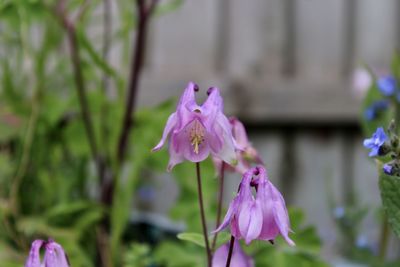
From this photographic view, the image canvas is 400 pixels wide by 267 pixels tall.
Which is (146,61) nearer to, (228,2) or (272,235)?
(228,2)

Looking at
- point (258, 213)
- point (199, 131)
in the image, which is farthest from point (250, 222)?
point (199, 131)

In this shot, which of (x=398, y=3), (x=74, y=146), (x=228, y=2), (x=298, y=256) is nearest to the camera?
(x=298, y=256)

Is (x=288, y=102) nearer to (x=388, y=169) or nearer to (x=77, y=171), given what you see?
(x=77, y=171)

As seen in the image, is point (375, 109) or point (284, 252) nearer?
point (284, 252)

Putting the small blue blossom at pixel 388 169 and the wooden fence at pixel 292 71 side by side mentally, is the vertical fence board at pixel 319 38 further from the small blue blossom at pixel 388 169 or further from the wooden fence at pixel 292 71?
the small blue blossom at pixel 388 169

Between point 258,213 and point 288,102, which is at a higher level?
point 258,213

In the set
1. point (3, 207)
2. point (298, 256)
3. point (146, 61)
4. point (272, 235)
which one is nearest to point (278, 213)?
point (272, 235)
